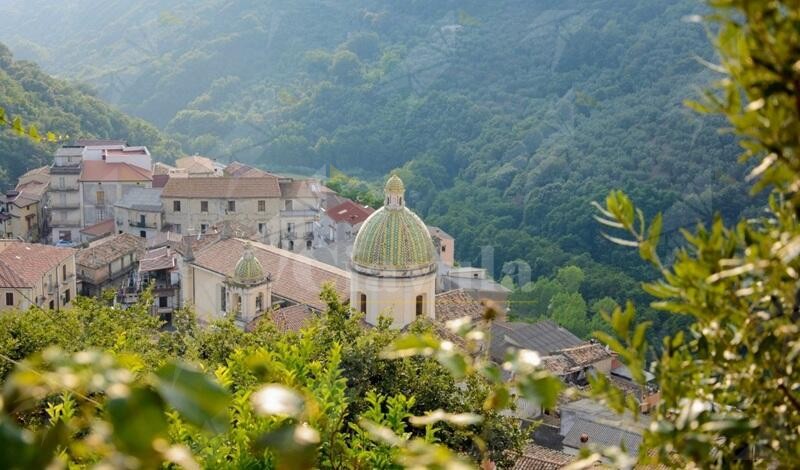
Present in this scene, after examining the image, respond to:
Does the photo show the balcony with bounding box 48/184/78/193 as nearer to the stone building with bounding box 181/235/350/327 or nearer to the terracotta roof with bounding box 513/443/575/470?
the stone building with bounding box 181/235/350/327

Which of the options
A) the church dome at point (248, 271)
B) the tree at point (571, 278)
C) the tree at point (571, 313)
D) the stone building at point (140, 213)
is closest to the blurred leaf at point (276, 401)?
the church dome at point (248, 271)

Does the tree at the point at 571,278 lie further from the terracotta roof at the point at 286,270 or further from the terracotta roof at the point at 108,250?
the terracotta roof at the point at 108,250

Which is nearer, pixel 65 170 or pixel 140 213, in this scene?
pixel 140 213

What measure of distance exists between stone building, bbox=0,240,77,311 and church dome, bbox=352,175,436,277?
35.9ft

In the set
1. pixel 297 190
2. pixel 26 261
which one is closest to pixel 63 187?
pixel 297 190

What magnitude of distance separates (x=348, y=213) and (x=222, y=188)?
5529mm

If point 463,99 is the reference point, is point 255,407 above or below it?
above

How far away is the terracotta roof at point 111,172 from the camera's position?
145ft

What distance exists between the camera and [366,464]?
489cm

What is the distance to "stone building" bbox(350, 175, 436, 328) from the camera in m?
23.3

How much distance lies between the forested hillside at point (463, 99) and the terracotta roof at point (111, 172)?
50.2 ft

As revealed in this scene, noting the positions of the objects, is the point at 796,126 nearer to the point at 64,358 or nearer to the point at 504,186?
the point at 64,358

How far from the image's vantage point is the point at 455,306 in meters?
25.8

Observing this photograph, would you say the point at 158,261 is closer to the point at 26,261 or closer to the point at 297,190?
the point at 26,261
